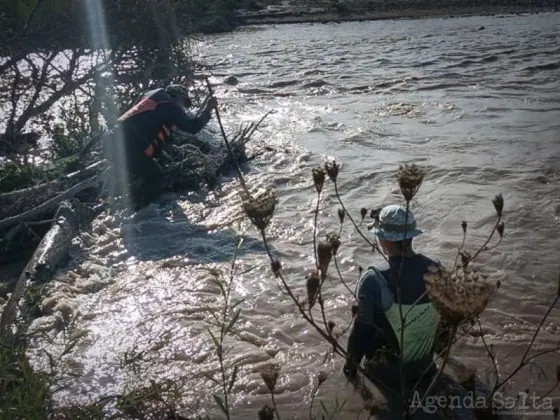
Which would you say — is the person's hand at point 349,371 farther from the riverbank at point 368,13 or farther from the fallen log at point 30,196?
the riverbank at point 368,13

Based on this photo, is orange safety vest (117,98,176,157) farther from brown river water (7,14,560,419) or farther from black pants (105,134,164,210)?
brown river water (7,14,560,419)

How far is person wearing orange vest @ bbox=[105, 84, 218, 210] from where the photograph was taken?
803cm

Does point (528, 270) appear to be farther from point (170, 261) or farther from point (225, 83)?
point (225, 83)

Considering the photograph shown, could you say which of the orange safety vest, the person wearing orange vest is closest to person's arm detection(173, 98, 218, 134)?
the person wearing orange vest

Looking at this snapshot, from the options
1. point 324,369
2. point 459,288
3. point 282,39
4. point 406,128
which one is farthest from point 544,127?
point 282,39

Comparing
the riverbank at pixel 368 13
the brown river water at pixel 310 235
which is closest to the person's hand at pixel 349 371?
the brown river water at pixel 310 235

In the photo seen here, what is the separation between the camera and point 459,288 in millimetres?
1557

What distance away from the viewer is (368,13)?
3284cm

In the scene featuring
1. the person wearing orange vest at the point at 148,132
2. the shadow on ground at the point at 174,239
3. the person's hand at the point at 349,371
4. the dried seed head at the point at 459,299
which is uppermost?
the dried seed head at the point at 459,299

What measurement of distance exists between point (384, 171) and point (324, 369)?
4.89 metres

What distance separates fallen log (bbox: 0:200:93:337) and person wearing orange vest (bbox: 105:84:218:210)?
0.84 m

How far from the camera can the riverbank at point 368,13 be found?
29844mm

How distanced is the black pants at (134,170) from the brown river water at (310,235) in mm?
251

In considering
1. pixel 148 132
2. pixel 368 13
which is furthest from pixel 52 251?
pixel 368 13
